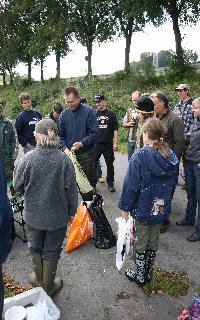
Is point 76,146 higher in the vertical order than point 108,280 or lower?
higher

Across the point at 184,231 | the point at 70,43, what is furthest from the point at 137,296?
the point at 70,43

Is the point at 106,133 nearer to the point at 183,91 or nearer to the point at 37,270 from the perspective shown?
the point at 183,91

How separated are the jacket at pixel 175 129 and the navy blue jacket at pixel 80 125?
1176 millimetres

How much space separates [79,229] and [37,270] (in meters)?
1.11

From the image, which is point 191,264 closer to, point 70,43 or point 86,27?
point 86,27

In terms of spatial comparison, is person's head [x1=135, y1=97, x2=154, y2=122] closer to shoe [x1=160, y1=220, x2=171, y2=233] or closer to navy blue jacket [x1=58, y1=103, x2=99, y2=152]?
navy blue jacket [x1=58, y1=103, x2=99, y2=152]

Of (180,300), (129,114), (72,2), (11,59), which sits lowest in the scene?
(180,300)

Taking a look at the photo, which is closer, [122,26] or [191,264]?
[191,264]

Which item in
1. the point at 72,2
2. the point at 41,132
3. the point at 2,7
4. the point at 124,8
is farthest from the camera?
the point at 2,7

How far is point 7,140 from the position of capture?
613 cm

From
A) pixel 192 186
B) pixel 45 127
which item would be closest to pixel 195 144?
pixel 192 186

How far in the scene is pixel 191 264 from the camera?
4.81m

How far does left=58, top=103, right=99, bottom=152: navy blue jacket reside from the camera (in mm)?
5805

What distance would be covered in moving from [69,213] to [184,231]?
2.59 metres
